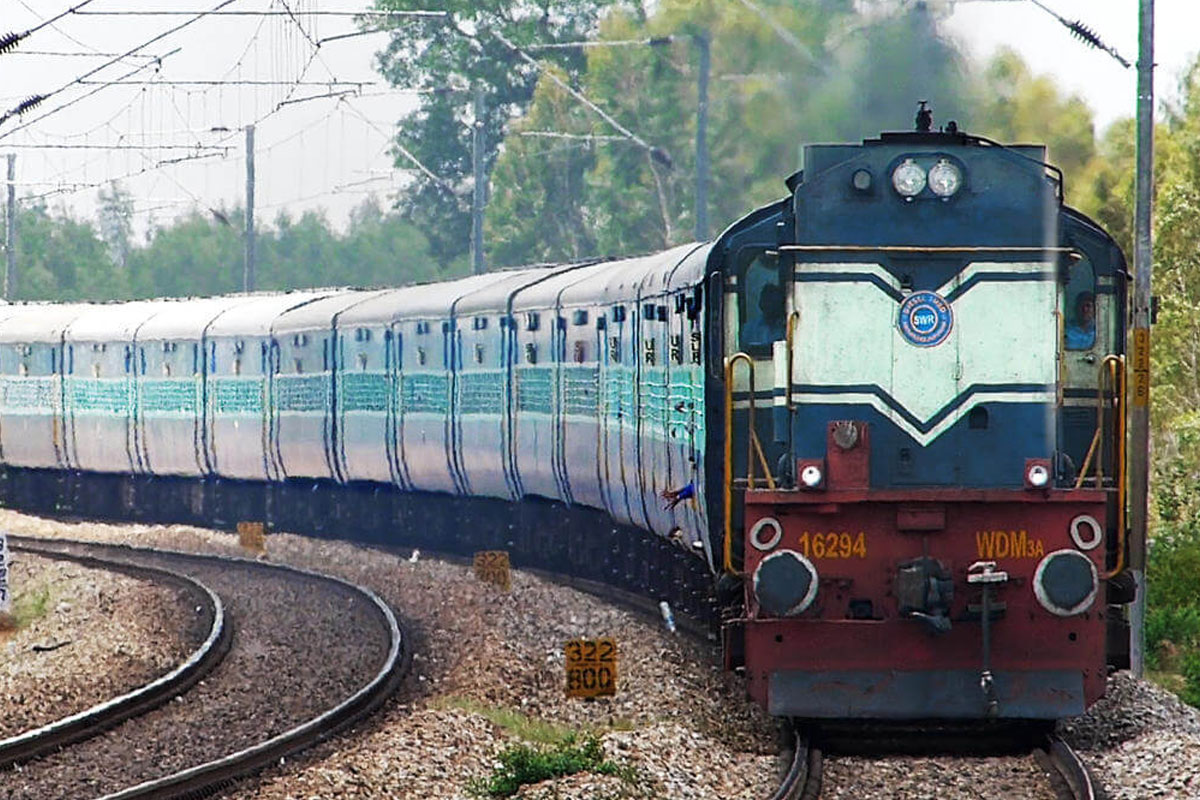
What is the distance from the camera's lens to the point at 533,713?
575 inches

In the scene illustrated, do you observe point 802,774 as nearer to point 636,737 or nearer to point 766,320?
point 636,737

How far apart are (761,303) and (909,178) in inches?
41.2

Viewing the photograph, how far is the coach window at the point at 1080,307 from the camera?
42.7 feet

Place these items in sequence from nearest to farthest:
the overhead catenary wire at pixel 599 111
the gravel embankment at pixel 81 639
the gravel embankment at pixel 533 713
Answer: the gravel embankment at pixel 533 713, the gravel embankment at pixel 81 639, the overhead catenary wire at pixel 599 111

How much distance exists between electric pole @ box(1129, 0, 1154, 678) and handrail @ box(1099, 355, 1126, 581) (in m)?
2.64

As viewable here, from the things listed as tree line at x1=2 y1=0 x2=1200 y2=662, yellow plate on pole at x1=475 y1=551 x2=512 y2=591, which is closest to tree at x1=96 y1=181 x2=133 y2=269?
tree line at x1=2 y1=0 x2=1200 y2=662

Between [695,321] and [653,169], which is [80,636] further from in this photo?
[653,169]

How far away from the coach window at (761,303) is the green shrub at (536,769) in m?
2.43

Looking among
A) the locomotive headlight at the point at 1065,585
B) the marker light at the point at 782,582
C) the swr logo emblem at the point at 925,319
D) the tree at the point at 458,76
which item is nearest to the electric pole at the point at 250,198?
the tree at the point at 458,76

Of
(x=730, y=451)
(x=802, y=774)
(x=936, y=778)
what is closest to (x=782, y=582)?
(x=730, y=451)

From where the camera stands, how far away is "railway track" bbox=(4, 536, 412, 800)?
12602 millimetres

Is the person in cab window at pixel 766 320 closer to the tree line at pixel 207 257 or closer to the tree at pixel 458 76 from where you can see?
the tree at pixel 458 76

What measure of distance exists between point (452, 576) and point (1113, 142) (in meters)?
14.9

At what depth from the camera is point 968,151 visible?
41.9 ft
